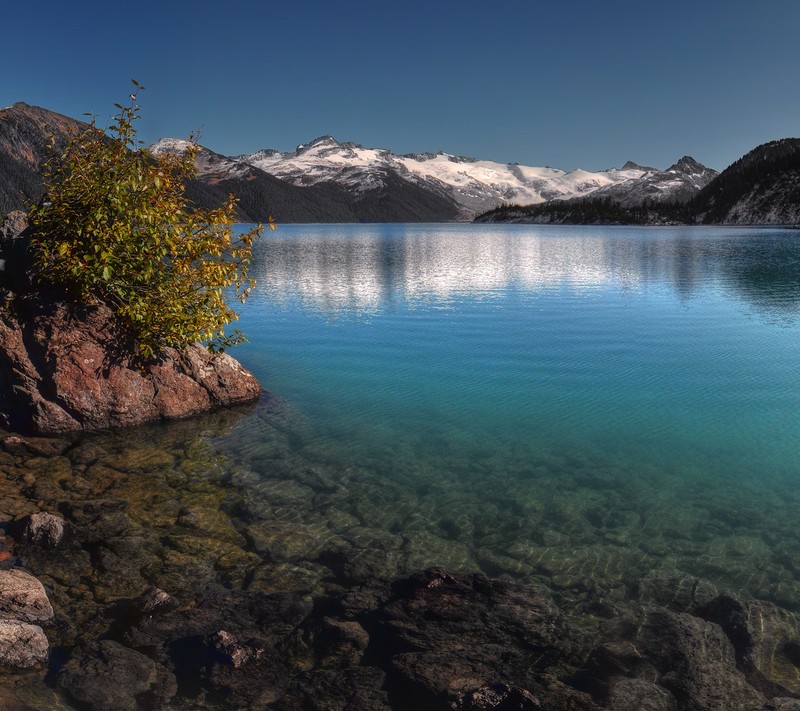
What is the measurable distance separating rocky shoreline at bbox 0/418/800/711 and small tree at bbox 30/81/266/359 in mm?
8246

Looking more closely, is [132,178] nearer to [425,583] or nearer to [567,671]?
[425,583]

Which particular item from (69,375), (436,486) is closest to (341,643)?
(436,486)

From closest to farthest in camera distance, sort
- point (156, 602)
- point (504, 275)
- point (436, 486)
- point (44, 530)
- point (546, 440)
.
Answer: point (156, 602), point (44, 530), point (436, 486), point (546, 440), point (504, 275)

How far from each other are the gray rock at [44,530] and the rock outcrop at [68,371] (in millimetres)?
6926

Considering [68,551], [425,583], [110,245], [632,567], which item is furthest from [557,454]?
[110,245]

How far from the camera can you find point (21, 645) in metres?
9.27

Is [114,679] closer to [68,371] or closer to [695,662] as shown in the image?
[695,662]

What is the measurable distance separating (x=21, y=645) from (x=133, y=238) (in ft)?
45.6

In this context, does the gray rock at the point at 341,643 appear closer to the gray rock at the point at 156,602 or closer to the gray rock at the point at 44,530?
the gray rock at the point at 156,602

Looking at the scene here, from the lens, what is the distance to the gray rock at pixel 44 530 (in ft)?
41.4

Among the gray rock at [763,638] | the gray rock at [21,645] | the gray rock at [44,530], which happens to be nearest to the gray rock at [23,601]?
the gray rock at [21,645]

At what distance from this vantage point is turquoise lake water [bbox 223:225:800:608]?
1309cm

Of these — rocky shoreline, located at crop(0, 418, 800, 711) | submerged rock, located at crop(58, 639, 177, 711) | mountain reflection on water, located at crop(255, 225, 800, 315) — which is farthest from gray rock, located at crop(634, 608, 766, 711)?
mountain reflection on water, located at crop(255, 225, 800, 315)

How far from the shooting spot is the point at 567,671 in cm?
960
